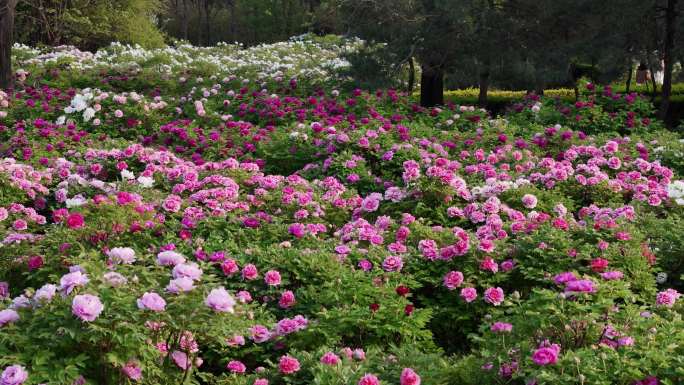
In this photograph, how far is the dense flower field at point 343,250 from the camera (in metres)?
2.76

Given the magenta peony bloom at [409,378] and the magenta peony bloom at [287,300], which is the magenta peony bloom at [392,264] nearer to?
the magenta peony bloom at [287,300]

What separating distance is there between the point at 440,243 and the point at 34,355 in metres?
2.64

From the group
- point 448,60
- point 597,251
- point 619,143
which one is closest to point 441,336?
point 597,251

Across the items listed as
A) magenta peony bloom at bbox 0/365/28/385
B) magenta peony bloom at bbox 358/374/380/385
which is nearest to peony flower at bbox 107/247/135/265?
magenta peony bloom at bbox 0/365/28/385

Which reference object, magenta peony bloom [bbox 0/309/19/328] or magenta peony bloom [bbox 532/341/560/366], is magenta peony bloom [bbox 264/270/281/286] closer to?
magenta peony bloom [bbox 0/309/19/328]

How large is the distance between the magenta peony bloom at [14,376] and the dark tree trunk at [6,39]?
10.1 metres

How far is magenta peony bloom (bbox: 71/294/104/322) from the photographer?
251 cm

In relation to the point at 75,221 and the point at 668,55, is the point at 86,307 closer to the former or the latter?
the point at 75,221

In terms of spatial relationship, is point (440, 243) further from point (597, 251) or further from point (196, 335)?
point (196, 335)

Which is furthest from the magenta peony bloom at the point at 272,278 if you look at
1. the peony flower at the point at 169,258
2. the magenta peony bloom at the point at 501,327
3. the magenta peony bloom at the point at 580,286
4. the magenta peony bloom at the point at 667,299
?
the magenta peony bloom at the point at 667,299

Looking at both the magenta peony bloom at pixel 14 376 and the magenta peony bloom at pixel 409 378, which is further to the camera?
the magenta peony bloom at pixel 409 378

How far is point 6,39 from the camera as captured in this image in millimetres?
11422

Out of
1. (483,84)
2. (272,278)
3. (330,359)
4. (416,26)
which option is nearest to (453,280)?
(272,278)

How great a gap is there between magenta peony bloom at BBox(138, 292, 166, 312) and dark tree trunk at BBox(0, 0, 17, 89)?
396 inches
